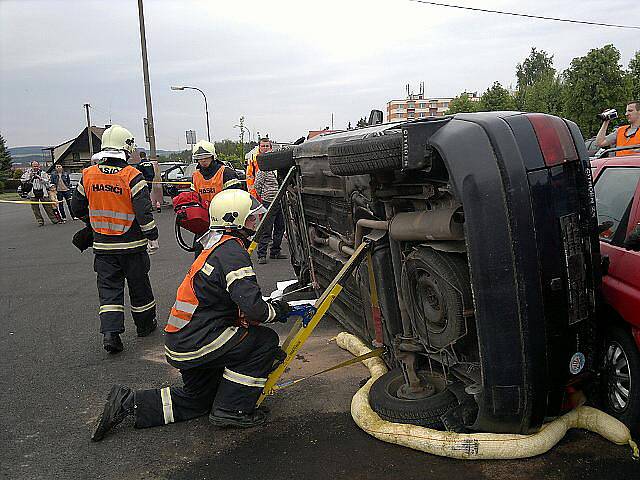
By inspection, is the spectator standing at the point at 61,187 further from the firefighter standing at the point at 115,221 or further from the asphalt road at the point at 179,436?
the firefighter standing at the point at 115,221

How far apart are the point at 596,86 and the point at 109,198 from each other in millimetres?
14443

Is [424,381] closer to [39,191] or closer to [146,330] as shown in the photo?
[146,330]

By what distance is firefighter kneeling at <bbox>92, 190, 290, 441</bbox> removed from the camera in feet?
11.8

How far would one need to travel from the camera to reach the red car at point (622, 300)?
2.98m

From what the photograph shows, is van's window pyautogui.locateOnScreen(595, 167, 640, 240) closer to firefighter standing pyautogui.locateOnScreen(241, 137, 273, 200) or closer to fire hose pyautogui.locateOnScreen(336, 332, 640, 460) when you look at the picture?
fire hose pyautogui.locateOnScreen(336, 332, 640, 460)

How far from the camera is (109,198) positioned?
17.4 ft

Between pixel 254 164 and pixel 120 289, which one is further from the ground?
pixel 254 164

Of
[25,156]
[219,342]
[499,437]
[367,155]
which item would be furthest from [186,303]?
[25,156]

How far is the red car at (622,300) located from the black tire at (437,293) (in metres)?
0.81

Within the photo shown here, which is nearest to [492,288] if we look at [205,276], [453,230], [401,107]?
[453,230]

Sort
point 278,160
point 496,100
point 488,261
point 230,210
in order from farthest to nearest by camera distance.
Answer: point 496,100 < point 278,160 < point 230,210 < point 488,261

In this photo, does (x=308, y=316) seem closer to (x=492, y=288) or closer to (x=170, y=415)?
(x=170, y=415)

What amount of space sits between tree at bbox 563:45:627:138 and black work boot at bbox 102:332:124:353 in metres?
13.9

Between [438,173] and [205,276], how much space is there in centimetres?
152
